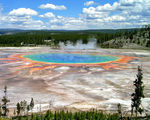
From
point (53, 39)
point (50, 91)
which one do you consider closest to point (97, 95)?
point (50, 91)

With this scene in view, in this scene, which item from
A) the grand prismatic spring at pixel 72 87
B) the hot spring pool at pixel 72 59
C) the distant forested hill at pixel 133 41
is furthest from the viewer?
the distant forested hill at pixel 133 41

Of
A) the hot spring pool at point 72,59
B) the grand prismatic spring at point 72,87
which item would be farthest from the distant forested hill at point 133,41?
the grand prismatic spring at point 72,87

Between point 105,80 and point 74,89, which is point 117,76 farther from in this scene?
point 74,89

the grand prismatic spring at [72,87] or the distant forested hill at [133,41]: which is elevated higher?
the distant forested hill at [133,41]

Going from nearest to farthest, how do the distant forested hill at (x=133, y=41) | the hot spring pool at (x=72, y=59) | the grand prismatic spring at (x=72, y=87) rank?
the grand prismatic spring at (x=72, y=87) < the hot spring pool at (x=72, y=59) < the distant forested hill at (x=133, y=41)

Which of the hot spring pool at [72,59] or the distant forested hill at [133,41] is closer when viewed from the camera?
the hot spring pool at [72,59]

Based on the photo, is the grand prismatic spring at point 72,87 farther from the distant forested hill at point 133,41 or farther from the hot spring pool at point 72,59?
the distant forested hill at point 133,41

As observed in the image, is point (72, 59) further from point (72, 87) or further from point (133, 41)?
point (133, 41)

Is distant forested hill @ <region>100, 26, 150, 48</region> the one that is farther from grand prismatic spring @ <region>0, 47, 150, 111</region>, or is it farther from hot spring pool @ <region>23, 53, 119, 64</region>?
grand prismatic spring @ <region>0, 47, 150, 111</region>

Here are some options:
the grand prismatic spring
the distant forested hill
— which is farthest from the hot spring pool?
the distant forested hill

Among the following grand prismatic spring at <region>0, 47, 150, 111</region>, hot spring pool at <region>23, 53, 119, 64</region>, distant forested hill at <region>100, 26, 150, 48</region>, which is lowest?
grand prismatic spring at <region>0, 47, 150, 111</region>

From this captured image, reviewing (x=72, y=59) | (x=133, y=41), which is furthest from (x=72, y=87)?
(x=133, y=41)
